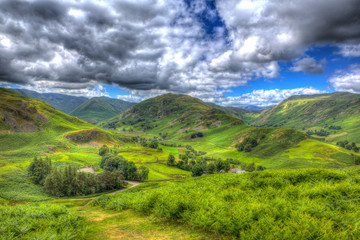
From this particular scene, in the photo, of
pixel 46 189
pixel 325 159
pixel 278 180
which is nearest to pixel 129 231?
pixel 278 180

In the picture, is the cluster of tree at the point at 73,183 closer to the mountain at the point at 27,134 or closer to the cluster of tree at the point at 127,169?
the cluster of tree at the point at 127,169

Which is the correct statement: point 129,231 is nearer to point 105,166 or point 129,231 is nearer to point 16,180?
point 16,180

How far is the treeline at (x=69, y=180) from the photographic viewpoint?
70875 millimetres

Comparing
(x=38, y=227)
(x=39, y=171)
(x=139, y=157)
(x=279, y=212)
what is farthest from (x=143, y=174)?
(x=279, y=212)

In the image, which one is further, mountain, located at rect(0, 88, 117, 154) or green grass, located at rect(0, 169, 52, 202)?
mountain, located at rect(0, 88, 117, 154)

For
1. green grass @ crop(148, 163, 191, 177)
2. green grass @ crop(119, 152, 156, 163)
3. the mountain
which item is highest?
the mountain

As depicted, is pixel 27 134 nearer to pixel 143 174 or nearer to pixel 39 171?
pixel 39 171

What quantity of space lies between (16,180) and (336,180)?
113 metres

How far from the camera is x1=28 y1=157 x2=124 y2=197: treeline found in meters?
70.9

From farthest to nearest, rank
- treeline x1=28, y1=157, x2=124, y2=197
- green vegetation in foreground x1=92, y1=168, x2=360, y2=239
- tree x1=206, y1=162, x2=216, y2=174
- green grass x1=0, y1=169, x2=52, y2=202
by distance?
tree x1=206, y1=162, x2=216, y2=174 < treeline x1=28, y1=157, x2=124, y2=197 < green grass x1=0, y1=169, x2=52, y2=202 < green vegetation in foreground x1=92, y1=168, x2=360, y2=239

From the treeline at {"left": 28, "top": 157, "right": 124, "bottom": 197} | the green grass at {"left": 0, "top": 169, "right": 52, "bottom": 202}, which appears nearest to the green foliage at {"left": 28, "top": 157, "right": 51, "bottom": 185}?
the treeline at {"left": 28, "top": 157, "right": 124, "bottom": 197}

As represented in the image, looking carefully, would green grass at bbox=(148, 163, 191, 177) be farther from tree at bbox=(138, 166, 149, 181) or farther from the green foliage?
the green foliage

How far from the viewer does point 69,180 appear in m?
73.6

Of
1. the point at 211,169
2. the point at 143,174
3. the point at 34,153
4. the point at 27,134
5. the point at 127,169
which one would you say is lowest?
the point at 143,174
